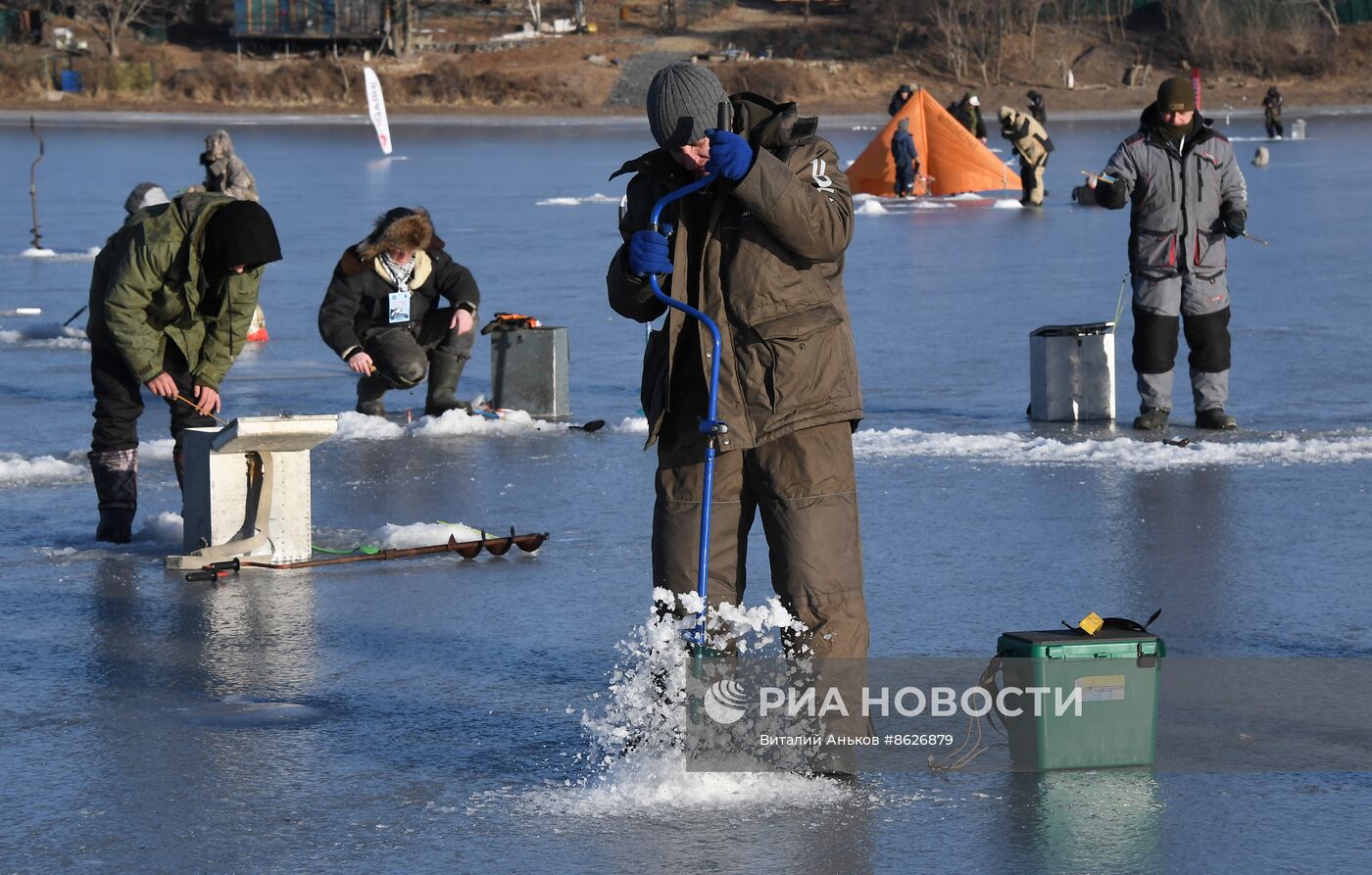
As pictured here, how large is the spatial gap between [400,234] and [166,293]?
3019mm

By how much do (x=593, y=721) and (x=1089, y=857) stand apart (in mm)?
1587

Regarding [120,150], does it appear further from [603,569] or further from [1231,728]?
[1231,728]

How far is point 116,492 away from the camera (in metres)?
8.29

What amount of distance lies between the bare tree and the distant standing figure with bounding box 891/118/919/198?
6660cm

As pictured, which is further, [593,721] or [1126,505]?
[1126,505]

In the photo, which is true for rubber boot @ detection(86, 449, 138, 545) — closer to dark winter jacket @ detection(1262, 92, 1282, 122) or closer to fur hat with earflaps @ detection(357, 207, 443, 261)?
fur hat with earflaps @ detection(357, 207, 443, 261)

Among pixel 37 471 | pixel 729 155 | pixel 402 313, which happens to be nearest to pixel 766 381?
pixel 729 155

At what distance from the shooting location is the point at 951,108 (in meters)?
39.4

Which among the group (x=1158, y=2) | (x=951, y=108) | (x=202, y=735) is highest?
(x=1158, y=2)

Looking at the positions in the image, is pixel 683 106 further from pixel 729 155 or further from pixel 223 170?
pixel 223 170

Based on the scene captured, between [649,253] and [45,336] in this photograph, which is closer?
[649,253]

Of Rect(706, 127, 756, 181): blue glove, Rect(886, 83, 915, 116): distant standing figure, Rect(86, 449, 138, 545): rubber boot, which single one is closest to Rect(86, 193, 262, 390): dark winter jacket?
Rect(86, 449, 138, 545): rubber boot

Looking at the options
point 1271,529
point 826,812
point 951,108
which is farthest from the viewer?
point 951,108

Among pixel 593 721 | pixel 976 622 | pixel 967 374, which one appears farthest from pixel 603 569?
pixel 967 374
